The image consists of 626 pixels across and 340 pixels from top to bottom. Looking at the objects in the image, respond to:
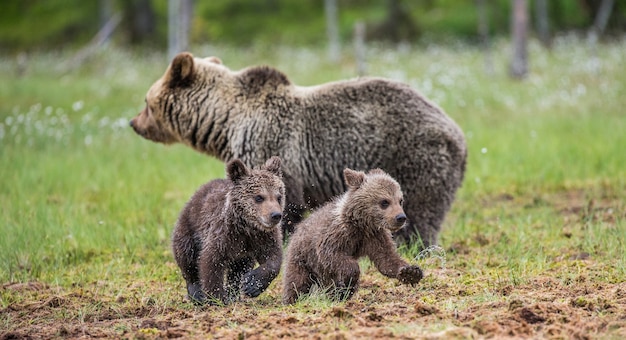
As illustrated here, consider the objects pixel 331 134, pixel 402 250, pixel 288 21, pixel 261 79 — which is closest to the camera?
pixel 402 250

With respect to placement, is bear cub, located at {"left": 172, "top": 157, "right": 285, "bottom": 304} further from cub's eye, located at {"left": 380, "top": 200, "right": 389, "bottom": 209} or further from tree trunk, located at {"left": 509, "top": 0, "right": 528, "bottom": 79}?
tree trunk, located at {"left": 509, "top": 0, "right": 528, "bottom": 79}

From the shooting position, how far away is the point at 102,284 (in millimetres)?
7316

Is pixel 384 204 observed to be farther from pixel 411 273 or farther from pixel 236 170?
pixel 236 170

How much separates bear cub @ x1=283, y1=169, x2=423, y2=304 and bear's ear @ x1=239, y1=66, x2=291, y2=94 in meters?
2.77

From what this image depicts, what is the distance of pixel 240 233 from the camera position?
6.25 metres

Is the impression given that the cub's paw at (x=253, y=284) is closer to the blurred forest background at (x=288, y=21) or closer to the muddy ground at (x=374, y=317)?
the muddy ground at (x=374, y=317)

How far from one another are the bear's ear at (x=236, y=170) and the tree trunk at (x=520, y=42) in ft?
55.9

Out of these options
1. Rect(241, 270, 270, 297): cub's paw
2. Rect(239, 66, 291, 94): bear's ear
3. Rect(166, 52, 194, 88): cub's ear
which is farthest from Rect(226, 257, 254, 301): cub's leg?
Rect(166, 52, 194, 88): cub's ear

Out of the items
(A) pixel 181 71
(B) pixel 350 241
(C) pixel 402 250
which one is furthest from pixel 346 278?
(A) pixel 181 71

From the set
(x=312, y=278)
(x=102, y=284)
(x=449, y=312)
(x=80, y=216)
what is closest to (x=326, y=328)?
(x=449, y=312)

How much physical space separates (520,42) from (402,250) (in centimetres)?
1551

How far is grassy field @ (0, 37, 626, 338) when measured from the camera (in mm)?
5141

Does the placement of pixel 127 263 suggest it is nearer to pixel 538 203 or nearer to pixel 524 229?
pixel 524 229

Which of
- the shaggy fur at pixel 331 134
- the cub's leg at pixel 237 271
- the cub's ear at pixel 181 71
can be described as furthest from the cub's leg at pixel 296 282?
the cub's ear at pixel 181 71
